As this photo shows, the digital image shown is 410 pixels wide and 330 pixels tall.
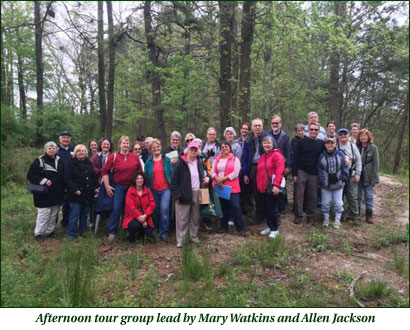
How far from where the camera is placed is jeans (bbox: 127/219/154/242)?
518cm

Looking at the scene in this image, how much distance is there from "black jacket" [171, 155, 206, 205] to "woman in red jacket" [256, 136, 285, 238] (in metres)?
1.33

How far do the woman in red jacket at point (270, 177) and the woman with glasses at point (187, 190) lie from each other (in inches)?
41.1

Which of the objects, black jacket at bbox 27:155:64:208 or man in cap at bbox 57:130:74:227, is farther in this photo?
man in cap at bbox 57:130:74:227

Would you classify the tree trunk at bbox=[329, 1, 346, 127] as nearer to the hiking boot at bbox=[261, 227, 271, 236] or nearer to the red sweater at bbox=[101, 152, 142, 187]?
the hiking boot at bbox=[261, 227, 271, 236]

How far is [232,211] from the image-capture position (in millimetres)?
5527

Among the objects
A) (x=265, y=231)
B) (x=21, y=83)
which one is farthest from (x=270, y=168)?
(x=21, y=83)

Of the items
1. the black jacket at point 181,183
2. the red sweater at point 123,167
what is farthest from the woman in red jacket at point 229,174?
the red sweater at point 123,167

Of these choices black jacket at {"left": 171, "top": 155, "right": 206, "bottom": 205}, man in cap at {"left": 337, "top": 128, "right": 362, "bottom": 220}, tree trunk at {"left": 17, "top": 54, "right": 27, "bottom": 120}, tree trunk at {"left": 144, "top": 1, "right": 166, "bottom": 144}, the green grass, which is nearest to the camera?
the green grass

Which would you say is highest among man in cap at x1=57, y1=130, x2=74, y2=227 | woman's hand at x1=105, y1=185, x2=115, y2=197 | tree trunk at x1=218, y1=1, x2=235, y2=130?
tree trunk at x1=218, y1=1, x2=235, y2=130

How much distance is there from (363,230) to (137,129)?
1430cm

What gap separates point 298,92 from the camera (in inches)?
411

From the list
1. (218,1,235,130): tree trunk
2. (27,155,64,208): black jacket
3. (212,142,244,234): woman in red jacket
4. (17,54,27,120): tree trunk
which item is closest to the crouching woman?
(27,155,64,208): black jacket

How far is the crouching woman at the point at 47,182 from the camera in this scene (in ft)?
17.6

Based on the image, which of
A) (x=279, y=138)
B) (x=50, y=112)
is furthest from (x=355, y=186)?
(x=50, y=112)
